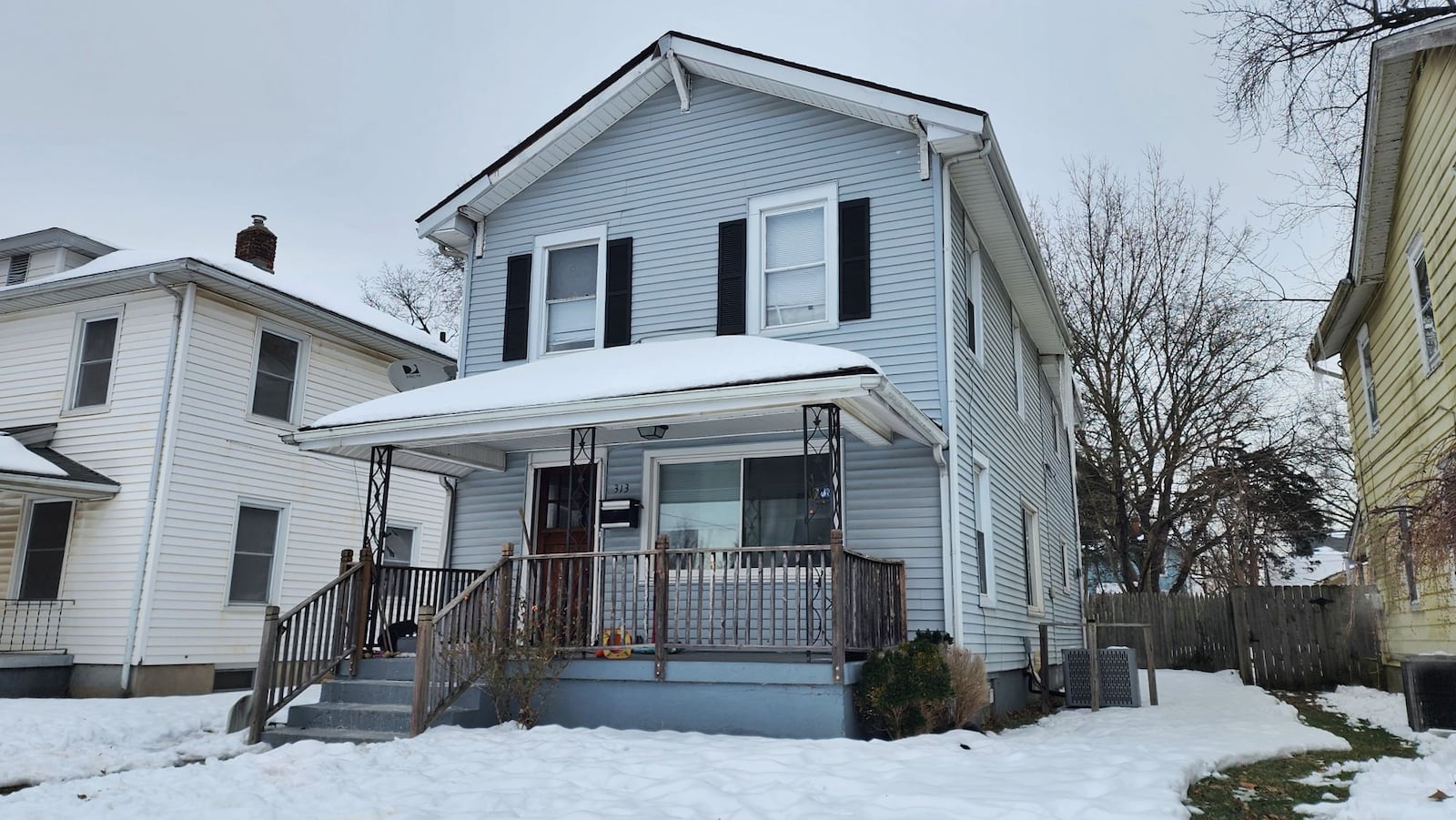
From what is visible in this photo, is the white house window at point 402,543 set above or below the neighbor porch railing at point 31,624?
above

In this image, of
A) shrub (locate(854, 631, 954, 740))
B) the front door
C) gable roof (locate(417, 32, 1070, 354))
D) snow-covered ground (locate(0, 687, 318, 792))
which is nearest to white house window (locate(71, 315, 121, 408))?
snow-covered ground (locate(0, 687, 318, 792))

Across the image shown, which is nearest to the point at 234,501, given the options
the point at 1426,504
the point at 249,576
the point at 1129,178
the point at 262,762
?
the point at 249,576

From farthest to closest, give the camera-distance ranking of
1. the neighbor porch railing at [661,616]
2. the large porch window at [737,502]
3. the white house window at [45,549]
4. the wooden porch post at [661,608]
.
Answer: the white house window at [45,549] → the large porch window at [737,502] → the wooden porch post at [661,608] → the neighbor porch railing at [661,616]

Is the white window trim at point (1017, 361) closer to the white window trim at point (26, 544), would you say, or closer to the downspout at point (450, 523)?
the downspout at point (450, 523)

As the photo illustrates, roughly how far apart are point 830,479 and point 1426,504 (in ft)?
14.2

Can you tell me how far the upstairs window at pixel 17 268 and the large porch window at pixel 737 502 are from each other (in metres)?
12.2

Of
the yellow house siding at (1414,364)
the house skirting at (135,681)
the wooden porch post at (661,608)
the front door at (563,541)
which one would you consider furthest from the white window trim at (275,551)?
the yellow house siding at (1414,364)

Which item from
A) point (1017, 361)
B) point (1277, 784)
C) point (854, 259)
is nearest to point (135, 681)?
point (854, 259)

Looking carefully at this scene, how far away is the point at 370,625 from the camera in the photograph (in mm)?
9688

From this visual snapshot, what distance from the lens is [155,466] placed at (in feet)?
43.8

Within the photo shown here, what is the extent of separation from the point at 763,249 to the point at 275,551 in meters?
9.03

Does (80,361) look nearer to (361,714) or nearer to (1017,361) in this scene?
(361,714)

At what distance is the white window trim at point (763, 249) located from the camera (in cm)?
1059

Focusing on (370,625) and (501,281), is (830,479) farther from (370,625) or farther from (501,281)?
(501,281)
